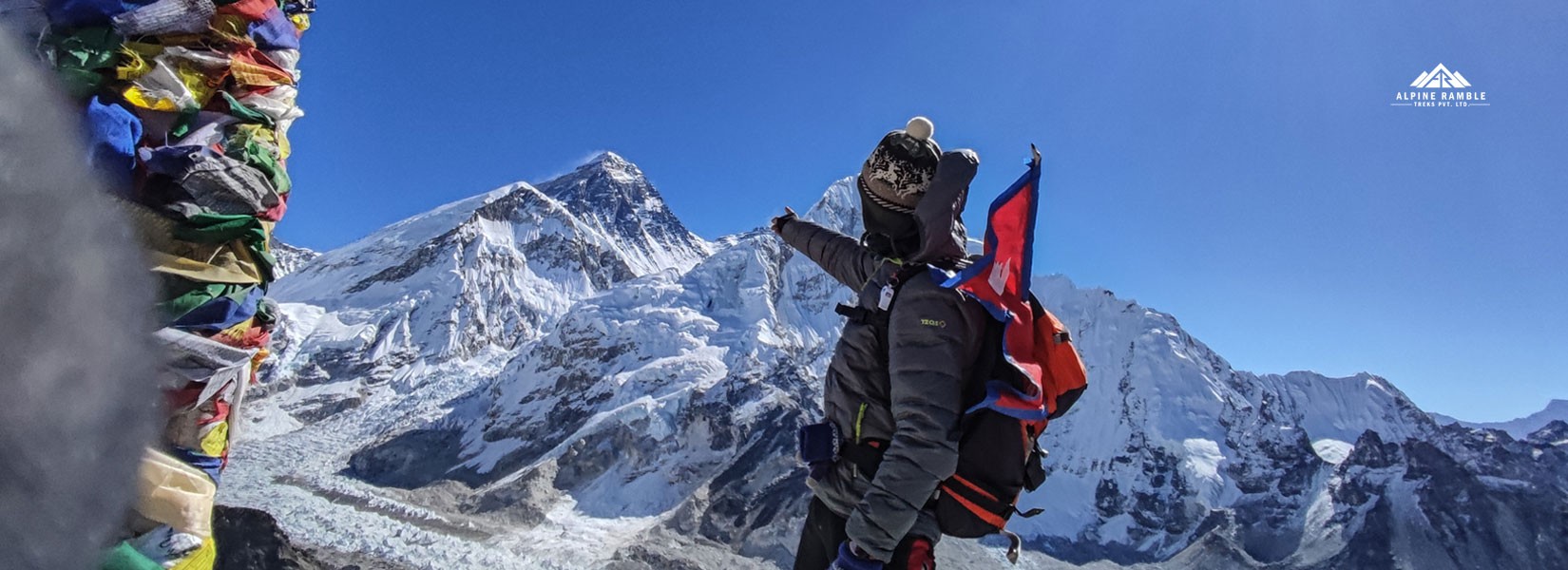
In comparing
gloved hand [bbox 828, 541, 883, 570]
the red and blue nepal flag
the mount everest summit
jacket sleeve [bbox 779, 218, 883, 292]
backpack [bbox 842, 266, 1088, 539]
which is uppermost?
the mount everest summit

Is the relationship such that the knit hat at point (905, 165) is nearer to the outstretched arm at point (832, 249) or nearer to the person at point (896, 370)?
the person at point (896, 370)

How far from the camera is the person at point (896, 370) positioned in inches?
114

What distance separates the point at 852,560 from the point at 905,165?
1556 mm

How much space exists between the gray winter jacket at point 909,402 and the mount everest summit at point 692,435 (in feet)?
297

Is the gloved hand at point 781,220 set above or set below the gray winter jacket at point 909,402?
above

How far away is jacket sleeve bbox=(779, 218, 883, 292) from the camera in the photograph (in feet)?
12.8

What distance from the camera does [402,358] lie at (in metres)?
150

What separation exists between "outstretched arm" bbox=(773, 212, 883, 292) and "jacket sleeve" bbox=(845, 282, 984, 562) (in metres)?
0.73

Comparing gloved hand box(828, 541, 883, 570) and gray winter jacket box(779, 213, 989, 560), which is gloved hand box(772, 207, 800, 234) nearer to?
gray winter jacket box(779, 213, 989, 560)

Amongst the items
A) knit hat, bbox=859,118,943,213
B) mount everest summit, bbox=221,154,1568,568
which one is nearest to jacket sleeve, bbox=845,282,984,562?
knit hat, bbox=859,118,943,213

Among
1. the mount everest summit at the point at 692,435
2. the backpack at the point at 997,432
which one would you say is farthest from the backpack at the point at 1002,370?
the mount everest summit at the point at 692,435

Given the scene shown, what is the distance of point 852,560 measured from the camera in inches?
116

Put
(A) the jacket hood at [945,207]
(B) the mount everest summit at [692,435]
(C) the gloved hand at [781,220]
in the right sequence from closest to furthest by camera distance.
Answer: (A) the jacket hood at [945,207], (C) the gloved hand at [781,220], (B) the mount everest summit at [692,435]

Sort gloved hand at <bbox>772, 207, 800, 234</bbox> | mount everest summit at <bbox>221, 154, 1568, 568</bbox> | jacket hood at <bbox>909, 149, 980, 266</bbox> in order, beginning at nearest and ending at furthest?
jacket hood at <bbox>909, 149, 980, 266</bbox> → gloved hand at <bbox>772, 207, 800, 234</bbox> → mount everest summit at <bbox>221, 154, 1568, 568</bbox>
